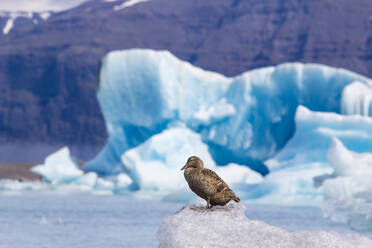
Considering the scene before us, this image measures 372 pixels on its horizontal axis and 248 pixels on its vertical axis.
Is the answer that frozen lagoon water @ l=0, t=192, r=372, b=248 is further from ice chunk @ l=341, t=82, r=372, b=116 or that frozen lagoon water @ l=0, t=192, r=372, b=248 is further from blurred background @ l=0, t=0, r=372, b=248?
ice chunk @ l=341, t=82, r=372, b=116

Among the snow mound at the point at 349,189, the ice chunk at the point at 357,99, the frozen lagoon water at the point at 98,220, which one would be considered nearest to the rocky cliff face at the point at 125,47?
the ice chunk at the point at 357,99

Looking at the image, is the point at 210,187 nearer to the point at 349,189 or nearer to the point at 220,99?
the point at 349,189

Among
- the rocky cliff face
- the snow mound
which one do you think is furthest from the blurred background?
the rocky cliff face

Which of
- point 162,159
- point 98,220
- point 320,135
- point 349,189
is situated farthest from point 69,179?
point 349,189

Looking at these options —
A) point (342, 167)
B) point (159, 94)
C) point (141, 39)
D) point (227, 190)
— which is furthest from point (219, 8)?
point (227, 190)

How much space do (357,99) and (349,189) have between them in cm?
500

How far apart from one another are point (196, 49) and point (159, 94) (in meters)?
54.6

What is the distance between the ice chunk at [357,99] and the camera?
662 inches

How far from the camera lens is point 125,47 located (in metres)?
73.8

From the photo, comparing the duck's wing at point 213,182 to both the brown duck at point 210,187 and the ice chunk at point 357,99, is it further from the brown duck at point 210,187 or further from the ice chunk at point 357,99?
the ice chunk at point 357,99

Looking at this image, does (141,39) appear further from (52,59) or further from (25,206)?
(25,206)

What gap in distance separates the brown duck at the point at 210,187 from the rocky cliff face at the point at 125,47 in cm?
6077

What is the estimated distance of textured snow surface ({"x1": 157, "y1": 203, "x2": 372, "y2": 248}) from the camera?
439cm

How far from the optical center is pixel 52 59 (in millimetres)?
71125
